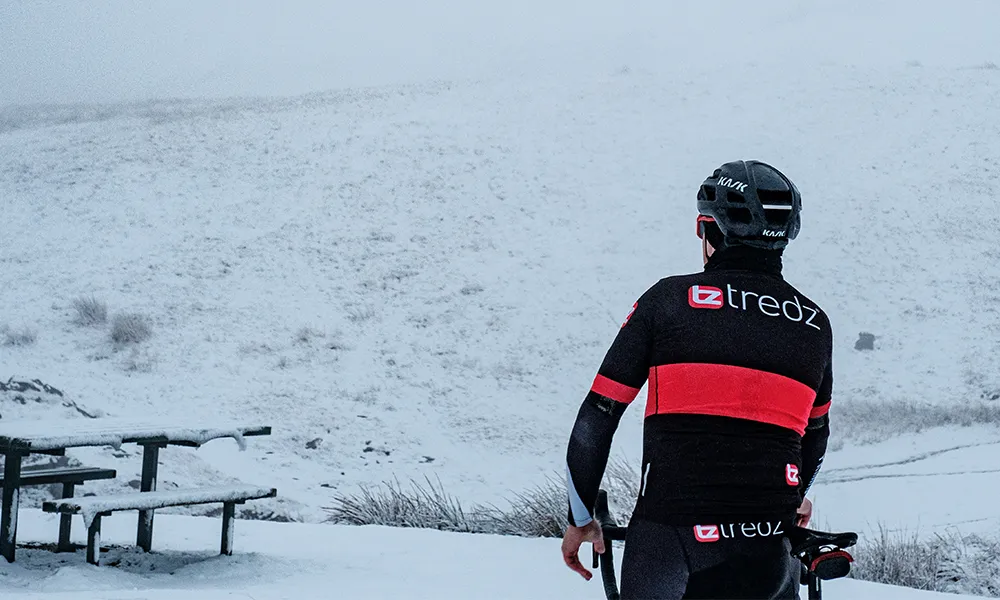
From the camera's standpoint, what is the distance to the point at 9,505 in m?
4.47

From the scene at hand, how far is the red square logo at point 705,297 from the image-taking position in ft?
5.82

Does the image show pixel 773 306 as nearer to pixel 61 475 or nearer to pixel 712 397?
pixel 712 397

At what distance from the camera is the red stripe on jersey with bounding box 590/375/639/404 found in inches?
71.6

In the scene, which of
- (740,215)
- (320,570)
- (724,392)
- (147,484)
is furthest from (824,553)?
(147,484)

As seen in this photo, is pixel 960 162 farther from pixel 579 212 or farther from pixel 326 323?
pixel 326 323

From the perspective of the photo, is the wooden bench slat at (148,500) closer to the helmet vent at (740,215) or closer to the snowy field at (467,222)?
the helmet vent at (740,215)

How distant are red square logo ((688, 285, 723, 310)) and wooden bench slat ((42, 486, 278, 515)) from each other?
3.22 m

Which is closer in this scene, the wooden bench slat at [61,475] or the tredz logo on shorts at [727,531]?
the tredz logo on shorts at [727,531]

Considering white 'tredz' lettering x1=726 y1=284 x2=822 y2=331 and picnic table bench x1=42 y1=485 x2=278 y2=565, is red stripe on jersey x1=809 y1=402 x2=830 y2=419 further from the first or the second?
picnic table bench x1=42 y1=485 x2=278 y2=565

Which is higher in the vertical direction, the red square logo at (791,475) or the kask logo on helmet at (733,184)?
the kask logo on helmet at (733,184)

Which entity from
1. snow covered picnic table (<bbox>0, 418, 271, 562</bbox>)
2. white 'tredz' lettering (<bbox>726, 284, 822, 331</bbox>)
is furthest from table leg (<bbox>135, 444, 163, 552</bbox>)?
white 'tredz' lettering (<bbox>726, 284, 822, 331</bbox>)

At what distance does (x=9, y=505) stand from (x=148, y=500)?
0.55m

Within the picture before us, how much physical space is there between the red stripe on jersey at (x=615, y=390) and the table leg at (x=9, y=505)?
337 cm

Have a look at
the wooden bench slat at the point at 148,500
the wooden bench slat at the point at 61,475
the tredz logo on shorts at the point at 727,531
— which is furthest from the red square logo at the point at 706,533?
the wooden bench slat at the point at 61,475
